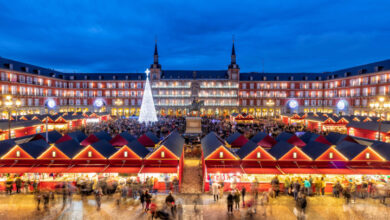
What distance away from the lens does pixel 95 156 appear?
16.4 metres

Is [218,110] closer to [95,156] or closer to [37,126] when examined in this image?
[37,126]

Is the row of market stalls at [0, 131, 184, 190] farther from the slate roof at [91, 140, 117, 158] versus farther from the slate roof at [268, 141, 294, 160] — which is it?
the slate roof at [268, 141, 294, 160]

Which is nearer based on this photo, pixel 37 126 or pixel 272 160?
pixel 272 160

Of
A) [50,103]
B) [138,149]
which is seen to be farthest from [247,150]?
[50,103]

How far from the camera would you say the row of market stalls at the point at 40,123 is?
27.7 m

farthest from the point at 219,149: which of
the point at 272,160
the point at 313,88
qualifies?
the point at 313,88

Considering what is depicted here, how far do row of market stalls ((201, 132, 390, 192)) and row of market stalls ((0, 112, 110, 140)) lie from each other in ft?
67.2

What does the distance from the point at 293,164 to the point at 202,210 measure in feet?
25.9

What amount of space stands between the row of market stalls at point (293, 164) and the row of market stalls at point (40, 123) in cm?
2048

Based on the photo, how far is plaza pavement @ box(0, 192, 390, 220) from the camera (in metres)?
11.4

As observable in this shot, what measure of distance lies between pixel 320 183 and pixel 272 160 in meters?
3.38

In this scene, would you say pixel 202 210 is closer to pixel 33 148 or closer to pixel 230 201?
pixel 230 201

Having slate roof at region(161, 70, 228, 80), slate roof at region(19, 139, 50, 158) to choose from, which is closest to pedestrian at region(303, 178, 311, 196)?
slate roof at region(19, 139, 50, 158)

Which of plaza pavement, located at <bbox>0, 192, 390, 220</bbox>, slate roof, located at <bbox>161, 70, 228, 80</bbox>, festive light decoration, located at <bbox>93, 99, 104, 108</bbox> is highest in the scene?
slate roof, located at <bbox>161, 70, 228, 80</bbox>
